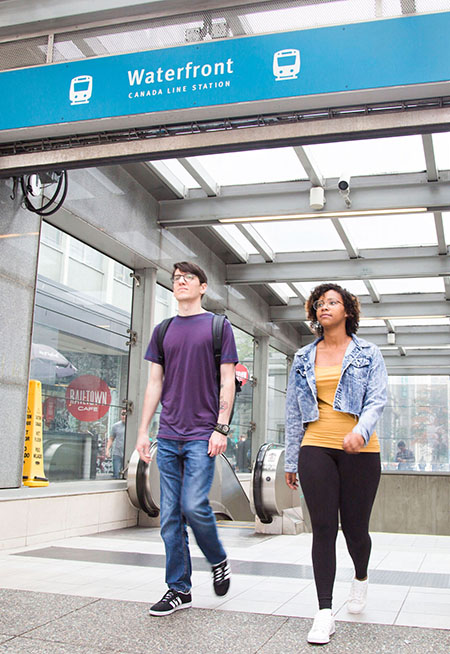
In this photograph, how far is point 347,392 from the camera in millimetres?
3414

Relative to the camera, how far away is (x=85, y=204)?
8617 mm

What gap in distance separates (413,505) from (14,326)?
1274 cm

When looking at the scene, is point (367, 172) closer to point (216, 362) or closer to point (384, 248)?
point (384, 248)

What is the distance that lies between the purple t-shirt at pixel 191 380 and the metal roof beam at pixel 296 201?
6.09 m

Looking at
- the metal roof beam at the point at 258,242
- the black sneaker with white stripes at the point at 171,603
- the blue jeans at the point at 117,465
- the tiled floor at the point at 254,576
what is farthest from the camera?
the metal roof beam at the point at 258,242

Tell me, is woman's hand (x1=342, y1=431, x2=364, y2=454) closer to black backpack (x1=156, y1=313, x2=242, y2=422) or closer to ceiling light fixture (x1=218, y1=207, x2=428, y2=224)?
black backpack (x1=156, y1=313, x2=242, y2=422)

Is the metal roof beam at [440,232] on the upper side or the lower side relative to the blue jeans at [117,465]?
upper

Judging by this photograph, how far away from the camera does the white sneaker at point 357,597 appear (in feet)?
11.8

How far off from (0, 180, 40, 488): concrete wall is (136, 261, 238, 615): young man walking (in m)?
3.26

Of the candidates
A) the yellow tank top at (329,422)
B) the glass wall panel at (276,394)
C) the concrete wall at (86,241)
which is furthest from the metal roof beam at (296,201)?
the glass wall panel at (276,394)

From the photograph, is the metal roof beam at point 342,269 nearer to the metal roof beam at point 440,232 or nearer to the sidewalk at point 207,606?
the metal roof beam at point 440,232

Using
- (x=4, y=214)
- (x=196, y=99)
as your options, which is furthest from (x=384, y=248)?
(x=196, y=99)

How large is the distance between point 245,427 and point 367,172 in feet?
25.8

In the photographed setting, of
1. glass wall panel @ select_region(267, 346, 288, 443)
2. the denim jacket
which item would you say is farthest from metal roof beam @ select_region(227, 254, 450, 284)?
the denim jacket
